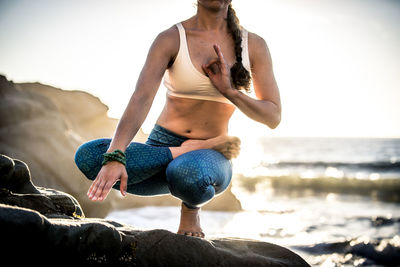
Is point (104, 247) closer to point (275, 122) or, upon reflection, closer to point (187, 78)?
point (187, 78)

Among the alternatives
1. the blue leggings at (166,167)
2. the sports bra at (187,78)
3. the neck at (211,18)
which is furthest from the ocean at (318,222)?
the neck at (211,18)

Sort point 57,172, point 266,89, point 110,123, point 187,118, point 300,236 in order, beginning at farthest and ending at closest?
point 110,123, point 57,172, point 300,236, point 187,118, point 266,89

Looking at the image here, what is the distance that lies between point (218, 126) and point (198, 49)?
646 millimetres

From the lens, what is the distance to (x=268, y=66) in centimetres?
299

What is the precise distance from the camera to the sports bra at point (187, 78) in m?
2.85

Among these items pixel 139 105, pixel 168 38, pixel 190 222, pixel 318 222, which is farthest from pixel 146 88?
pixel 318 222

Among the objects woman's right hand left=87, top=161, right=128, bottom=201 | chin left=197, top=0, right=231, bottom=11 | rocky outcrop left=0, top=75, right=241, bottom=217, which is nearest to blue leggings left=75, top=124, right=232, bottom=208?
woman's right hand left=87, top=161, right=128, bottom=201

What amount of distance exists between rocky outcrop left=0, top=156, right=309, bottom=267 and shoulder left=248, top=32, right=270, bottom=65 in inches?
56.2

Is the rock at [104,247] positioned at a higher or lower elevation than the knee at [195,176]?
lower

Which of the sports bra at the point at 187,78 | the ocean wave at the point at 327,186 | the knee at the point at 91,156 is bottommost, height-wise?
the ocean wave at the point at 327,186

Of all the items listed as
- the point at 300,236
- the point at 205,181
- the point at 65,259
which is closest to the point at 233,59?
the point at 205,181

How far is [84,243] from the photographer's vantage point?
1984mm

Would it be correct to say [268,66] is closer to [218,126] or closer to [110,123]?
[218,126]

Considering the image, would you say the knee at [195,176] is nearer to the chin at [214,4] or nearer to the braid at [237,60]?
the braid at [237,60]
